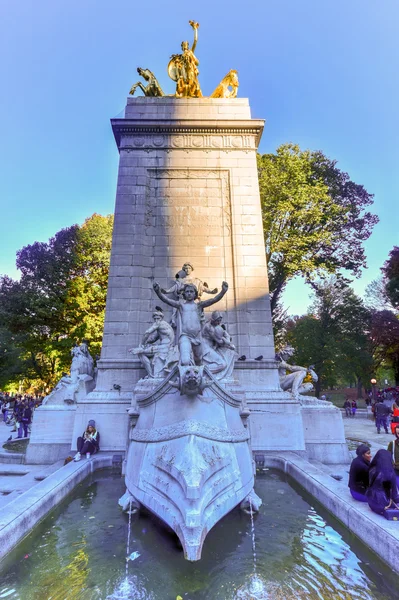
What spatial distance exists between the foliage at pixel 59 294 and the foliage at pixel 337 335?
2024 cm

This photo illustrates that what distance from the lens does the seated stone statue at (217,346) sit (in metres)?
9.52

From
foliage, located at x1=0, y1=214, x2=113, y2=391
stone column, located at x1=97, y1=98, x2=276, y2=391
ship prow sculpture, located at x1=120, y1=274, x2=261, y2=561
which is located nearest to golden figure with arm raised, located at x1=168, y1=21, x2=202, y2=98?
stone column, located at x1=97, y1=98, x2=276, y2=391

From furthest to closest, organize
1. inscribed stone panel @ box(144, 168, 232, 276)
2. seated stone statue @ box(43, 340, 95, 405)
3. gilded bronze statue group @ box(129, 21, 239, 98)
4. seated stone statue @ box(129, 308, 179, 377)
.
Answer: gilded bronze statue group @ box(129, 21, 239, 98) < inscribed stone panel @ box(144, 168, 232, 276) < seated stone statue @ box(43, 340, 95, 405) < seated stone statue @ box(129, 308, 179, 377)

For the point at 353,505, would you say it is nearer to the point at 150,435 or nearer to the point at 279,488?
the point at 279,488

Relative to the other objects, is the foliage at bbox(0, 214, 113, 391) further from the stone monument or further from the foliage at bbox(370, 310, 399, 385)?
the foliage at bbox(370, 310, 399, 385)

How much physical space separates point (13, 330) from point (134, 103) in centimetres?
2046

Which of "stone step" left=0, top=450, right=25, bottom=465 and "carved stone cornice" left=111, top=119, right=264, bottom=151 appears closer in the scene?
"stone step" left=0, top=450, right=25, bottom=465

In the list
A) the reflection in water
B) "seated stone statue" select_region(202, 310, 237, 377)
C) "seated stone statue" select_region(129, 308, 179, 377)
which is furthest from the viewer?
"seated stone statue" select_region(129, 308, 179, 377)

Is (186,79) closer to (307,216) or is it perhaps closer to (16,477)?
(307,216)

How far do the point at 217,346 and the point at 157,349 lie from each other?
1.88 meters

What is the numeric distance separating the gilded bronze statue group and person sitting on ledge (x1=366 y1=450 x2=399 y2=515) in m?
16.1

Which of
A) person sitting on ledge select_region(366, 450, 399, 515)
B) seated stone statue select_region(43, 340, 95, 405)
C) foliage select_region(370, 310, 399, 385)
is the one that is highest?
foliage select_region(370, 310, 399, 385)

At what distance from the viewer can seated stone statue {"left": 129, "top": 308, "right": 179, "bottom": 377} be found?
1023 centimetres

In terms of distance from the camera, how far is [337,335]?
37.0m
